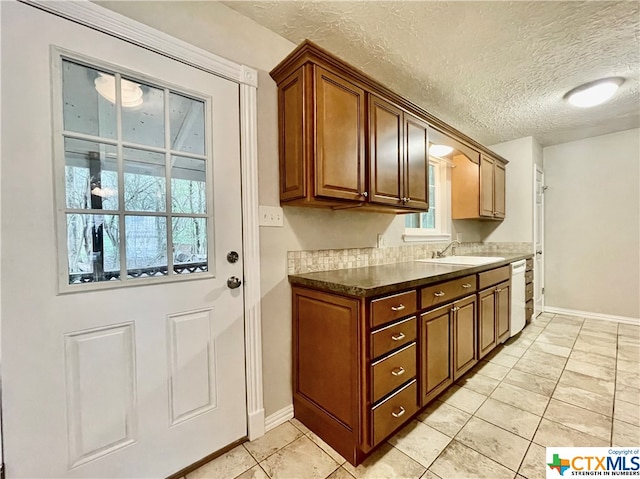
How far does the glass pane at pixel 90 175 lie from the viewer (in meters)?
1.04

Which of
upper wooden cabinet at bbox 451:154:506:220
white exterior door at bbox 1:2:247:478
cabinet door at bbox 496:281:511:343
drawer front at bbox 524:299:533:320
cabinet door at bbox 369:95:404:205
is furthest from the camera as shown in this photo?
drawer front at bbox 524:299:533:320

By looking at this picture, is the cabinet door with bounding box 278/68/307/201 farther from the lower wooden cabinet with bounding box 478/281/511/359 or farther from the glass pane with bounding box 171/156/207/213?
the lower wooden cabinet with bounding box 478/281/511/359

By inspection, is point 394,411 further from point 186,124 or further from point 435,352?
point 186,124

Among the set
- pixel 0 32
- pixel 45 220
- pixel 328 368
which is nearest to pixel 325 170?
pixel 328 368

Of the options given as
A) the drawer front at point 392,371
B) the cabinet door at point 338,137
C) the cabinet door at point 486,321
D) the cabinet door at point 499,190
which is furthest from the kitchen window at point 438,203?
the drawer front at point 392,371

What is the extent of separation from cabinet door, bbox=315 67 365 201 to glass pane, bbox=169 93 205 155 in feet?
1.96

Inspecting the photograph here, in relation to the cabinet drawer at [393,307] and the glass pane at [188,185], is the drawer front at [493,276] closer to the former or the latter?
the cabinet drawer at [393,307]

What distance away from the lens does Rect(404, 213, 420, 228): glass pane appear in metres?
2.70

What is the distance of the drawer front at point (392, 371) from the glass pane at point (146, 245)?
1122mm

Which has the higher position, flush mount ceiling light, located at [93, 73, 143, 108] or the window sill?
flush mount ceiling light, located at [93, 73, 143, 108]

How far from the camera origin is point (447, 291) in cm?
173

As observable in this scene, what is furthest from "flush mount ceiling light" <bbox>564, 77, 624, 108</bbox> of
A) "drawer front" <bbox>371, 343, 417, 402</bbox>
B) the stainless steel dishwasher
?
"drawer front" <bbox>371, 343, 417, 402</bbox>

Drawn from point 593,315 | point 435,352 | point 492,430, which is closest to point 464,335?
point 435,352

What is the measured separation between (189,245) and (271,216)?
479 millimetres
